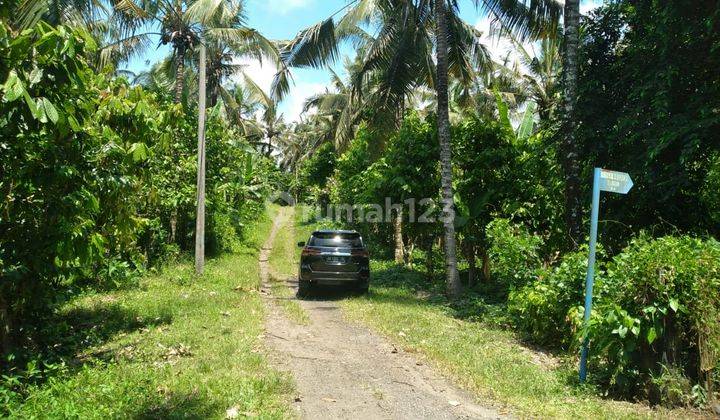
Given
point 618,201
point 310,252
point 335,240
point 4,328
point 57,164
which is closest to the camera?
point 57,164

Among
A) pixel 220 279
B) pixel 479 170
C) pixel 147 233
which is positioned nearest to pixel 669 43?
pixel 479 170

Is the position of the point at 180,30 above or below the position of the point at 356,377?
above

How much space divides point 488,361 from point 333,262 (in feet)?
17.5

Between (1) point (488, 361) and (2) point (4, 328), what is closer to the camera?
(2) point (4, 328)

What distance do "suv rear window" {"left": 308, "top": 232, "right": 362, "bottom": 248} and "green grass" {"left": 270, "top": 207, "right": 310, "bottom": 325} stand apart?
1.43 meters

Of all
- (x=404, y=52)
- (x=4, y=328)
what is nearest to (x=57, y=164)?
(x=4, y=328)

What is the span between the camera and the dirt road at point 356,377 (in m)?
4.86

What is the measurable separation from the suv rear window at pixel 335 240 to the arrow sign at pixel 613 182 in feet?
22.1

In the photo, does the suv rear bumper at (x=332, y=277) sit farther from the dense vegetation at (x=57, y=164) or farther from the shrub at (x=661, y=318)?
the shrub at (x=661, y=318)

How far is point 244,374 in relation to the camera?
5.70 metres

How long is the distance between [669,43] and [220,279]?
11114mm

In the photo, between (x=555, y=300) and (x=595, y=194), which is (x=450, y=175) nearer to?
(x=555, y=300)

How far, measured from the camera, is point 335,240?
457 inches

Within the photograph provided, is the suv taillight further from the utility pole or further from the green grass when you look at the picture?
the utility pole
